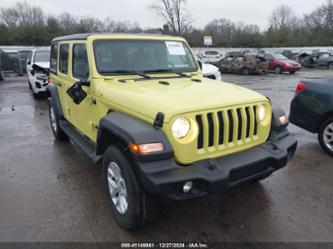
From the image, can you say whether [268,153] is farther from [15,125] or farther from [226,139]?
[15,125]

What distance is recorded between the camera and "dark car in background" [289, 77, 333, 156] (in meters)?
4.58

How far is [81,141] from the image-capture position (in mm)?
4051

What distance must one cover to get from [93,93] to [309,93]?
3588 millimetres

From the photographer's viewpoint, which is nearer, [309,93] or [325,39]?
[309,93]

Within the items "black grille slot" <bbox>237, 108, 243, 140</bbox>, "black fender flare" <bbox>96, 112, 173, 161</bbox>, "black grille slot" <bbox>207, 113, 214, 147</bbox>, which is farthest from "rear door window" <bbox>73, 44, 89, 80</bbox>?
"black grille slot" <bbox>237, 108, 243, 140</bbox>

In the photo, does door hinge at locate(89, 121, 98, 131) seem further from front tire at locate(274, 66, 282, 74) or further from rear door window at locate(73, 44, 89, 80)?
front tire at locate(274, 66, 282, 74)

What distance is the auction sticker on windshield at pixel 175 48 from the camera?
4.03 meters

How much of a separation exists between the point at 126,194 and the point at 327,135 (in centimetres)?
364

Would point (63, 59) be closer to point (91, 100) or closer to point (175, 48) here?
point (91, 100)

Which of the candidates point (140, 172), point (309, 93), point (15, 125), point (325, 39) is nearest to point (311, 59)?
point (325, 39)

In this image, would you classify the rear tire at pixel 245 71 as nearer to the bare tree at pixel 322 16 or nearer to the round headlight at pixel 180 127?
the round headlight at pixel 180 127

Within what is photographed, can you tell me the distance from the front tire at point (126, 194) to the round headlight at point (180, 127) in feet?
1.74

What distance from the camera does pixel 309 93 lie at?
480 centimetres

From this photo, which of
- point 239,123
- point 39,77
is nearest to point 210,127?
point 239,123
